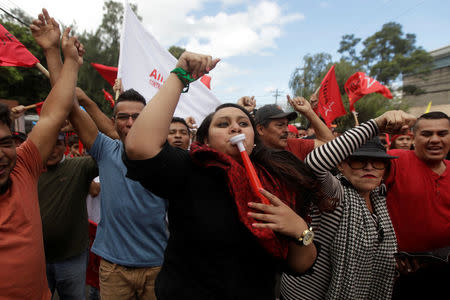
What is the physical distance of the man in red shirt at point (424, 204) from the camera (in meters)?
2.07

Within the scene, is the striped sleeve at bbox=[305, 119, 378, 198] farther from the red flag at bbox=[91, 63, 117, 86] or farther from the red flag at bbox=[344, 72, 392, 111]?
the red flag at bbox=[344, 72, 392, 111]

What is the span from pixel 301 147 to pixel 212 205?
2.18m

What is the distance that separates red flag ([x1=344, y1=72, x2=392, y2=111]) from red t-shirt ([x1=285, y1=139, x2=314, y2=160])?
279 centimetres

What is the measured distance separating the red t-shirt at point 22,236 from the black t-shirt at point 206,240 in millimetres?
752

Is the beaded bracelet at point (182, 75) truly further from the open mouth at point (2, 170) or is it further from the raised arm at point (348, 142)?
the open mouth at point (2, 170)

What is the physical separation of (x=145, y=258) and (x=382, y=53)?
152 feet

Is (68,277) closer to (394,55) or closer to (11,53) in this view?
(11,53)

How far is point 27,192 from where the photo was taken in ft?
4.96

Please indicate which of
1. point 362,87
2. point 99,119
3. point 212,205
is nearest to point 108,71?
point 99,119

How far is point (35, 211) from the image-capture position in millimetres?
1526

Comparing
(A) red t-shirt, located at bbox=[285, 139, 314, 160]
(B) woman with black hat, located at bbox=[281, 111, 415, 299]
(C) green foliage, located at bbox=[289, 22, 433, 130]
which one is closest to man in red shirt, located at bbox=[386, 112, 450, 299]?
(B) woman with black hat, located at bbox=[281, 111, 415, 299]

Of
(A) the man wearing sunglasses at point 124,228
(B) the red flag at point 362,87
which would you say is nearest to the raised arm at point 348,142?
(A) the man wearing sunglasses at point 124,228

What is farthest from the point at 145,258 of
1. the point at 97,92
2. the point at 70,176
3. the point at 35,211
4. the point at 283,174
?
the point at 97,92

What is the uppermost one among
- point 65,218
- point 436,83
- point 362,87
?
point 436,83
